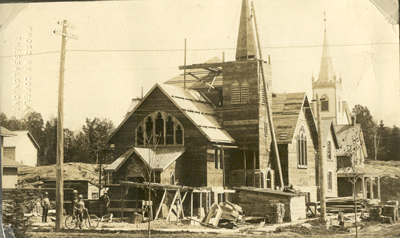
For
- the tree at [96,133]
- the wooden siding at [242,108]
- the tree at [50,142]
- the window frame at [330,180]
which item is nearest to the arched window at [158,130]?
the tree at [96,133]

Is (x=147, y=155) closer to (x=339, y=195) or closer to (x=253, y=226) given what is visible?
(x=253, y=226)

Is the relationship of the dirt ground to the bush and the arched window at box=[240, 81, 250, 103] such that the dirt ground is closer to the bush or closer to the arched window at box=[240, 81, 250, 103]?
the bush

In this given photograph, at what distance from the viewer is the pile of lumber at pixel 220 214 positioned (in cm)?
1510

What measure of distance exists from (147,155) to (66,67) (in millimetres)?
3442

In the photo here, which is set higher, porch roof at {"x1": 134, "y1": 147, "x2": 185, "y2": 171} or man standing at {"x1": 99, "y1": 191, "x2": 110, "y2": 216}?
porch roof at {"x1": 134, "y1": 147, "x2": 185, "y2": 171}

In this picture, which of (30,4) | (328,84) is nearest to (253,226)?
(328,84)

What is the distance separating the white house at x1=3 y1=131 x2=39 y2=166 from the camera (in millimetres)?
14389

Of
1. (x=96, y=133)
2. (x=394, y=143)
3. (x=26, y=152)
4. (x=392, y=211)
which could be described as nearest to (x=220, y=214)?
(x=96, y=133)

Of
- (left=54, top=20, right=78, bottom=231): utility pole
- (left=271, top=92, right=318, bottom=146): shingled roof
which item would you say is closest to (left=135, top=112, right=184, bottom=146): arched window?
(left=54, top=20, right=78, bottom=231): utility pole

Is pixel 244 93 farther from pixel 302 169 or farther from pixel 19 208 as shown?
pixel 19 208

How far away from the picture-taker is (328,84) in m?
14.2

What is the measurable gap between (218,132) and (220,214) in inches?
106

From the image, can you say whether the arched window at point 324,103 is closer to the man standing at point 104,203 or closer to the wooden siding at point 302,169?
the wooden siding at point 302,169

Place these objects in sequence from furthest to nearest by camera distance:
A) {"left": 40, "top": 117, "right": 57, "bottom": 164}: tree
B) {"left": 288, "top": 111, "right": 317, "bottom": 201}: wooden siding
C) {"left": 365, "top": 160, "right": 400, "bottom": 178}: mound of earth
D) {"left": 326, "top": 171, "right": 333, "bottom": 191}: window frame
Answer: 1. {"left": 288, "top": 111, "right": 317, "bottom": 201}: wooden siding
2. {"left": 326, "top": 171, "right": 333, "bottom": 191}: window frame
3. {"left": 40, "top": 117, "right": 57, "bottom": 164}: tree
4. {"left": 365, "top": 160, "right": 400, "bottom": 178}: mound of earth
